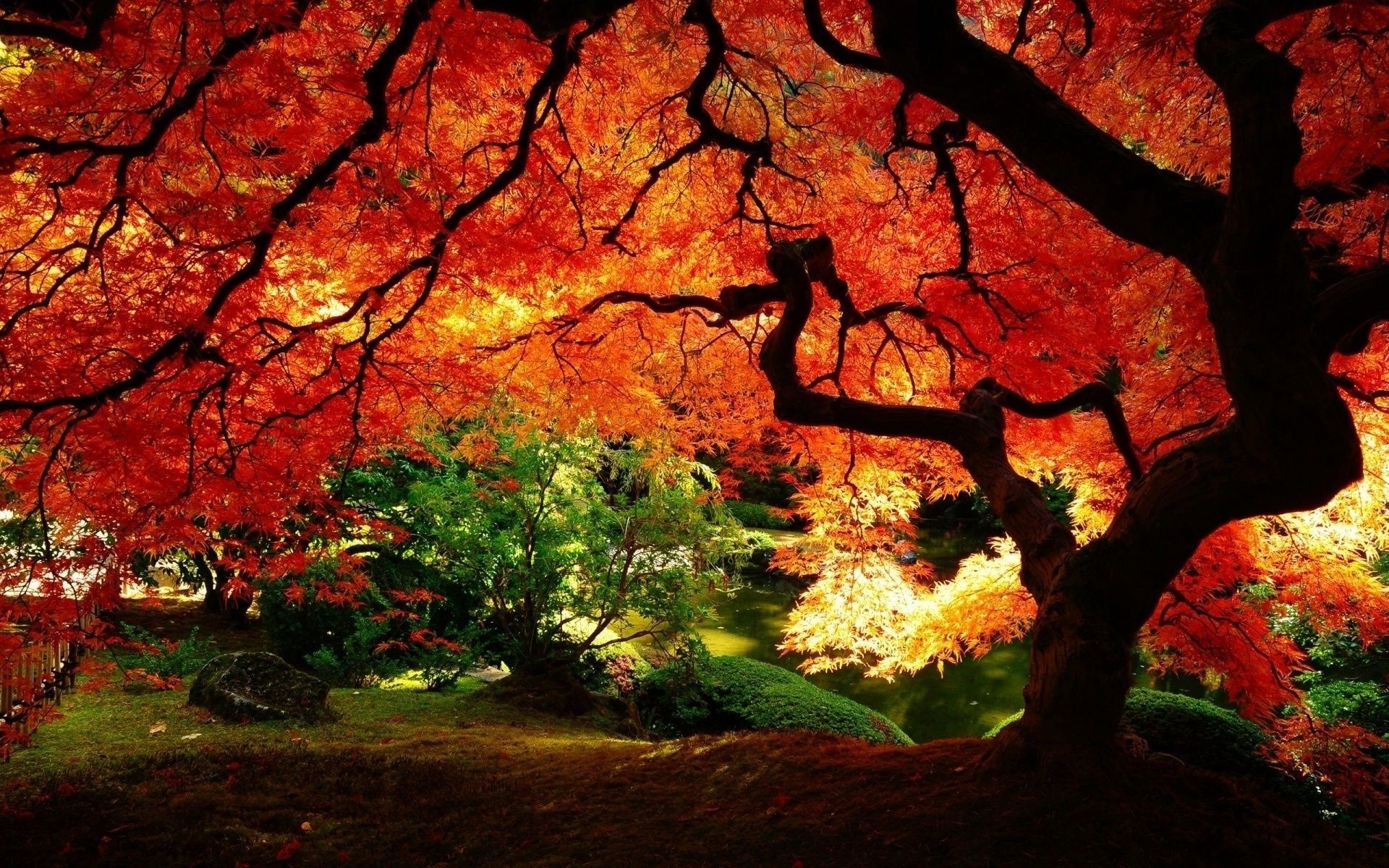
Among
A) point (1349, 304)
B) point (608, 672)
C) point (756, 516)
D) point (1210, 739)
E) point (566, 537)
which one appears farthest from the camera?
point (756, 516)

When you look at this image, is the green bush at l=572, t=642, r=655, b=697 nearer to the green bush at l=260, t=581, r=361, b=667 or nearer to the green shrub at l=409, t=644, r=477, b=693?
the green shrub at l=409, t=644, r=477, b=693

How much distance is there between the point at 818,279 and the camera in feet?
12.7

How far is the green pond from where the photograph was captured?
852cm

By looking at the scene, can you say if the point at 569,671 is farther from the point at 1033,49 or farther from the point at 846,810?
the point at 1033,49

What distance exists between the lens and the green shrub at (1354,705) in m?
5.86

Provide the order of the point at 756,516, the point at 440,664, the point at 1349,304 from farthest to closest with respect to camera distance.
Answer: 1. the point at 756,516
2. the point at 440,664
3. the point at 1349,304

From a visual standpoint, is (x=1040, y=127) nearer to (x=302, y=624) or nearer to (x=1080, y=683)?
(x=1080, y=683)

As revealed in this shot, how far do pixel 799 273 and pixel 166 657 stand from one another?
21.3ft

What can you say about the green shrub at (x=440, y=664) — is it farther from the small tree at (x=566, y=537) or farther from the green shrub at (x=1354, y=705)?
the green shrub at (x=1354, y=705)

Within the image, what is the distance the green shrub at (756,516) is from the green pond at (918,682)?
8.97 feet

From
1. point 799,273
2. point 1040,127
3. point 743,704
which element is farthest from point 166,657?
point 1040,127

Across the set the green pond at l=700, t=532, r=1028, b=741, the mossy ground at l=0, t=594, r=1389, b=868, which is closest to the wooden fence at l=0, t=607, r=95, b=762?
the mossy ground at l=0, t=594, r=1389, b=868

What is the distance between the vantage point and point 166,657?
673 cm

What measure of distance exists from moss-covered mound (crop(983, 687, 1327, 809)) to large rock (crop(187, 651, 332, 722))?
4.37m
